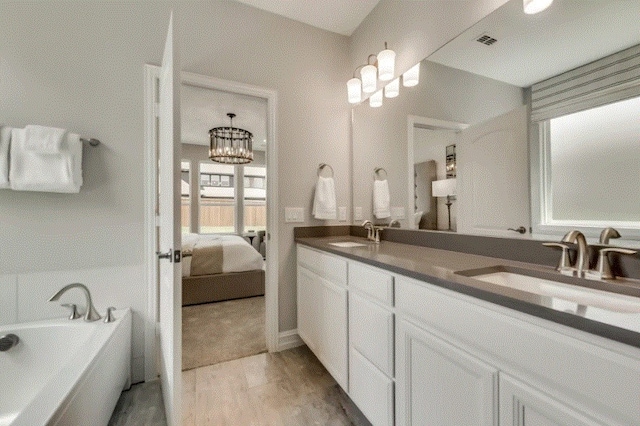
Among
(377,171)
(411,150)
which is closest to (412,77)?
(411,150)

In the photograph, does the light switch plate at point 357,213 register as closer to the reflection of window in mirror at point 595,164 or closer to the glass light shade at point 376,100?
the glass light shade at point 376,100

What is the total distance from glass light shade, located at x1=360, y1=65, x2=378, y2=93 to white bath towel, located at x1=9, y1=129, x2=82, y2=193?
192cm

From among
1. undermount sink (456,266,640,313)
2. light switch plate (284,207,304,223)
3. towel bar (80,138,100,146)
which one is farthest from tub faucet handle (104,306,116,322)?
undermount sink (456,266,640,313)

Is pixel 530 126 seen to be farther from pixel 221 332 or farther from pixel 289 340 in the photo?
pixel 221 332

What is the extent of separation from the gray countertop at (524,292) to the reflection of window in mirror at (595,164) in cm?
24

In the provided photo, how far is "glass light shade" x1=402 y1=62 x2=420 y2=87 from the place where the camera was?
1.82 m

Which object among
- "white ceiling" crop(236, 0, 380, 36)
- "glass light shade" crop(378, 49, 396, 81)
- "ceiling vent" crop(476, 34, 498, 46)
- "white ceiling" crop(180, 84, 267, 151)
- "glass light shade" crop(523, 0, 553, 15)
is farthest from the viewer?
"white ceiling" crop(180, 84, 267, 151)

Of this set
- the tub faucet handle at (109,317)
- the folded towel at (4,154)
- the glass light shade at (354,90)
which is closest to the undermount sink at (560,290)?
the glass light shade at (354,90)

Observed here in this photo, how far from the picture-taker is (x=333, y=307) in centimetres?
158

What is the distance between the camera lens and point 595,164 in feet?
3.12

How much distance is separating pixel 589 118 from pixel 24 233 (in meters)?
2.74

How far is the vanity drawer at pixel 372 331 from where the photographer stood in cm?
112

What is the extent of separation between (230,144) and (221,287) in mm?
2327

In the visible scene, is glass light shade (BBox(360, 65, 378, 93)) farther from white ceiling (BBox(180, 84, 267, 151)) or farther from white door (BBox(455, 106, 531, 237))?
white ceiling (BBox(180, 84, 267, 151))
